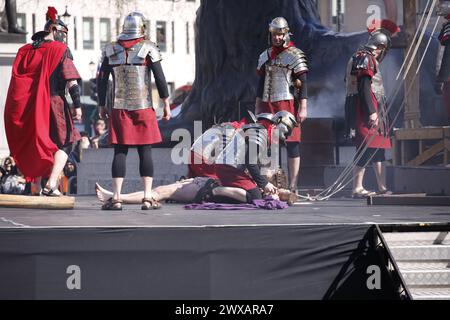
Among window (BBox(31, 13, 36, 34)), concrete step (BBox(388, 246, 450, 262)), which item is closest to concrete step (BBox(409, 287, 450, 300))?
concrete step (BBox(388, 246, 450, 262))

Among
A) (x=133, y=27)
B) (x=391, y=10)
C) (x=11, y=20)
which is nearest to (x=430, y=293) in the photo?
(x=133, y=27)

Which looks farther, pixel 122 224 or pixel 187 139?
pixel 187 139

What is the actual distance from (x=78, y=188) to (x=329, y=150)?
3.64 metres

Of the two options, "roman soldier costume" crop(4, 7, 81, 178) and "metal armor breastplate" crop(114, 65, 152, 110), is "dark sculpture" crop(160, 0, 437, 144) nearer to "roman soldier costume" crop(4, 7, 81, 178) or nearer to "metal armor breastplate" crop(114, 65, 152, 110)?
"roman soldier costume" crop(4, 7, 81, 178)

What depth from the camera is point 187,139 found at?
18594mm

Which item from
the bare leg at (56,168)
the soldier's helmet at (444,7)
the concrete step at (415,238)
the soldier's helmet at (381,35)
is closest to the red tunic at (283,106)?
the soldier's helmet at (381,35)


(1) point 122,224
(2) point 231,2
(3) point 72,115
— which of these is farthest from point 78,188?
(1) point 122,224

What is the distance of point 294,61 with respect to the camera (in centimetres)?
1373

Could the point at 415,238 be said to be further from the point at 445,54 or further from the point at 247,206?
the point at 445,54

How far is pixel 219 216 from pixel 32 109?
2.91 m

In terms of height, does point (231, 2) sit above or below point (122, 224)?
above

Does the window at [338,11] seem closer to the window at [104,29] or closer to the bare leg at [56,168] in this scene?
the window at [104,29]

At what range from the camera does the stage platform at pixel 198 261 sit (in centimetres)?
958

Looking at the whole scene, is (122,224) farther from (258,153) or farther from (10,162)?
(10,162)
